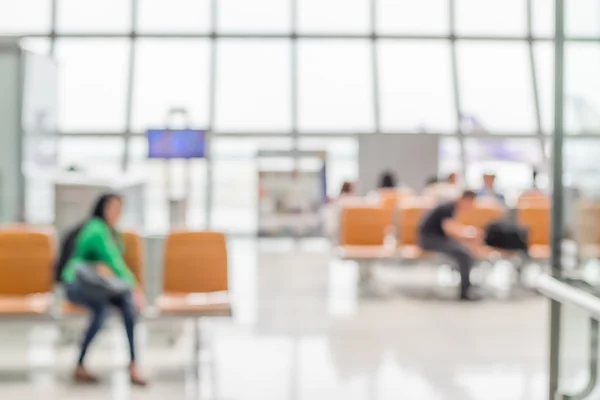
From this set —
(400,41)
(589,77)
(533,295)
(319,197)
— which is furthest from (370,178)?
(589,77)

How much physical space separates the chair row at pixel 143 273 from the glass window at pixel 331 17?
8.12m

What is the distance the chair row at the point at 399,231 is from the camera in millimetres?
8141

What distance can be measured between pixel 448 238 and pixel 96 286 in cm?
422

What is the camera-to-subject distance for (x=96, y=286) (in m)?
4.87

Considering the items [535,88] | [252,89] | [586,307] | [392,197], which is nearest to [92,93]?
[252,89]

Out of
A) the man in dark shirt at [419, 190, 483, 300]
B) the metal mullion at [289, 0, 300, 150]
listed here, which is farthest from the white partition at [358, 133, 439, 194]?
the man in dark shirt at [419, 190, 483, 300]

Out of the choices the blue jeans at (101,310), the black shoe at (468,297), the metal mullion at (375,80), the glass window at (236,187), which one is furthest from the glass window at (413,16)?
the blue jeans at (101,310)

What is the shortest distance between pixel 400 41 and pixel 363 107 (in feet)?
4.35

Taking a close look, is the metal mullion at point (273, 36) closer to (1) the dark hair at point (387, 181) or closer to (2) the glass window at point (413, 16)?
(2) the glass window at point (413, 16)

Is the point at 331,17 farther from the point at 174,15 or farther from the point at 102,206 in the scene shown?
the point at 102,206

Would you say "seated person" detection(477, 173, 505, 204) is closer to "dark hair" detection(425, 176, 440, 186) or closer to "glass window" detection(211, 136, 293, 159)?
"dark hair" detection(425, 176, 440, 186)

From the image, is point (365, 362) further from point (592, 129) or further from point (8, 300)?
point (592, 129)

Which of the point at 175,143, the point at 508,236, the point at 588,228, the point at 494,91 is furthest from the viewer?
the point at 494,91

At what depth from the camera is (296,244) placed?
12656 mm
